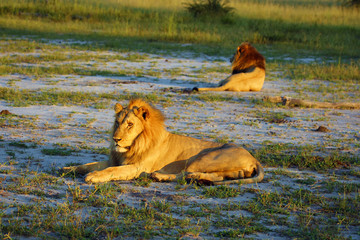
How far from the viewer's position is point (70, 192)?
427cm

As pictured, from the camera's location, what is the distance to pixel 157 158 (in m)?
4.96

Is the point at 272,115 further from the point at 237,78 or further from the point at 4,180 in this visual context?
the point at 4,180

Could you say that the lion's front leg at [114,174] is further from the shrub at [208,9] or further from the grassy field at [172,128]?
the shrub at [208,9]

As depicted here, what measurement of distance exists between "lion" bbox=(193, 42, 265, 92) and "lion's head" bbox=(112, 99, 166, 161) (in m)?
5.27

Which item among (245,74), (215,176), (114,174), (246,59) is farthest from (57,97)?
(215,176)

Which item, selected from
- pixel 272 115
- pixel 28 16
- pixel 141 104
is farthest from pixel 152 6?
pixel 141 104

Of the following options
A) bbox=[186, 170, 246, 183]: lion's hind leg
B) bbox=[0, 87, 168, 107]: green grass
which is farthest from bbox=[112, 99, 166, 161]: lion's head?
bbox=[0, 87, 168, 107]: green grass

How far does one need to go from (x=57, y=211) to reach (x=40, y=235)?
0.37 metres

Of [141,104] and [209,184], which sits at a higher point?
[141,104]

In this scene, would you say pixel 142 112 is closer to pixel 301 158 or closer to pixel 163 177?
pixel 163 177

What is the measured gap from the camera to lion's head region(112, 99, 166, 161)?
466 centimetres

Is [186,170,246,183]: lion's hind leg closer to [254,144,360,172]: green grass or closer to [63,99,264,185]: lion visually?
[63,99,264,185]: lion

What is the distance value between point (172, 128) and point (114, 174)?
8.62 feet

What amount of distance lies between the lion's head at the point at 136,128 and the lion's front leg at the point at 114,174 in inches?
5.9
